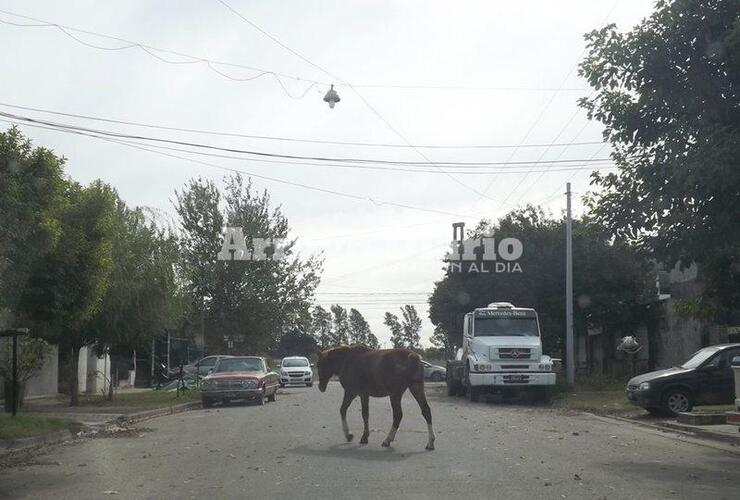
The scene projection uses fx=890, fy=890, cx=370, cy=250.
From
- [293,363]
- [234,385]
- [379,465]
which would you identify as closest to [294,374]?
[293,363]

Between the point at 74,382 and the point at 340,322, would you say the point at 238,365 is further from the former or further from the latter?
the point at 340,322

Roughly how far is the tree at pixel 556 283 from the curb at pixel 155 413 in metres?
12.2

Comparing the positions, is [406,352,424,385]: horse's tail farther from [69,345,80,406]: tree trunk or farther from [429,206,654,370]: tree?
[429,206,654,370]: tree

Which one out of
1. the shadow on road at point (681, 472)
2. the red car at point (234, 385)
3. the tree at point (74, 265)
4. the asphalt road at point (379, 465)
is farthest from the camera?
the red car at point (234, 385)

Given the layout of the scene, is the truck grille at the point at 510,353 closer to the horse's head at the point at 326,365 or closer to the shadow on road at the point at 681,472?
the horse's head at the point at 326,365

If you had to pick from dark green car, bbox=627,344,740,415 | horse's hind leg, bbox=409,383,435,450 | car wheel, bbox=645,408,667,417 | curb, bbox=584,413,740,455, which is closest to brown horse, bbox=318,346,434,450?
horse's hind leg, bbox=409,383,435,450

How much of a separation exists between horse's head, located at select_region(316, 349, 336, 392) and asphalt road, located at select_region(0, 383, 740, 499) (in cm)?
104

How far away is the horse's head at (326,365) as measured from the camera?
15.7 metres

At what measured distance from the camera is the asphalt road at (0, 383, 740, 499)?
32.9ft

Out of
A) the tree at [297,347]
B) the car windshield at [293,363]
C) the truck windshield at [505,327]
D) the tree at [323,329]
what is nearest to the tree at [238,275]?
the car windshield at [293,363]

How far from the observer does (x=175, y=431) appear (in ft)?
60.2

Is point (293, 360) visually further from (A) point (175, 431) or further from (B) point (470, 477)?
(B) point (470, 477)

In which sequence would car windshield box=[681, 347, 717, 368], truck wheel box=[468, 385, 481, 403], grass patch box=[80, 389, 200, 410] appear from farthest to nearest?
1. truck wheel box=[468, 385, 481, 403]
2. grass patch box=[80, 389, 200, 410]
3. car windshield box=[681, 347, 717, 368]

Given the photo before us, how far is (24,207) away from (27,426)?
5596mm
